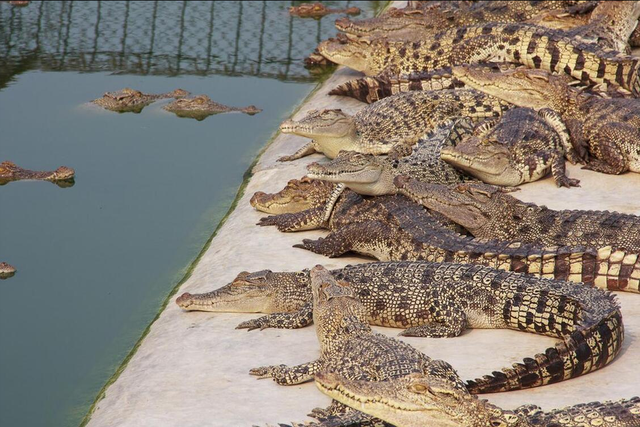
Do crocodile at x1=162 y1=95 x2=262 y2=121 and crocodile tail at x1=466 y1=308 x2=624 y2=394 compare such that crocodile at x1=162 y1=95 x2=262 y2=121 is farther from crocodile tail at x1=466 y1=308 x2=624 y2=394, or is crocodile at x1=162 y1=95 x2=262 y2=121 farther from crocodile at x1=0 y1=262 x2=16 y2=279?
crocodile tail at x1=466 y1=308 x2=624 y2=394

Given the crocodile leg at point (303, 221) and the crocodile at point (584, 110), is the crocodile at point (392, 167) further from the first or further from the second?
the crocodile at point (584, 110)

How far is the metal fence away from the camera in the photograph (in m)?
13.3

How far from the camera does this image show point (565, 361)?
4.84 metres

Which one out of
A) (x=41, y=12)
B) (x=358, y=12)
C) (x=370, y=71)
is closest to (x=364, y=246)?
(x=370, y=71)

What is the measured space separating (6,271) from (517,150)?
13.4 feet

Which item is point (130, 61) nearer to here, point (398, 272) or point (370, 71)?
point (370, 71)

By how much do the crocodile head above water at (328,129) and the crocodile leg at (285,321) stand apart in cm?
256

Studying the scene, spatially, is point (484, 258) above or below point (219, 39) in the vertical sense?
above

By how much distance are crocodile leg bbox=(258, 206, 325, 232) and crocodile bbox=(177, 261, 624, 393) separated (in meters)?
1.26

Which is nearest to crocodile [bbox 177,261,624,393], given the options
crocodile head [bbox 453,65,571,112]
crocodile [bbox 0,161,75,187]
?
crocodile [bbox 0,161,75,187]

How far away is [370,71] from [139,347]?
633 centimetres

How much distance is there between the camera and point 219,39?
47.5 feet

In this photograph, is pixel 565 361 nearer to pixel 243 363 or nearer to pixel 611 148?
→ pixel 243 363

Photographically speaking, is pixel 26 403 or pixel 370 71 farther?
pixel 370 71
